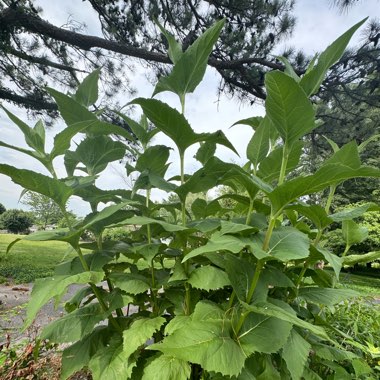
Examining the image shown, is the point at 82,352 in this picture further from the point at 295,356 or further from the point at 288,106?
the point at 288,106

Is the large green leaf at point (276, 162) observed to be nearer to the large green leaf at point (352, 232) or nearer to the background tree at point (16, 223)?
the large green leaf at point (352, 232)

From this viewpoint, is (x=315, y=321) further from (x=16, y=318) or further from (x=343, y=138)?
(x=343, y=138)

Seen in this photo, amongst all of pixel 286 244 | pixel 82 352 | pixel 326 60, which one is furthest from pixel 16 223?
pixel 326 60

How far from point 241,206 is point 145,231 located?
1.34 feet

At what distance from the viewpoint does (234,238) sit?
73 cm

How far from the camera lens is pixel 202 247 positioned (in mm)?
706

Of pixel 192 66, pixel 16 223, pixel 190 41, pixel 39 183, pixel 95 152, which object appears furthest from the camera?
pixel 16 223

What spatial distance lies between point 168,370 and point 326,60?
93 cm

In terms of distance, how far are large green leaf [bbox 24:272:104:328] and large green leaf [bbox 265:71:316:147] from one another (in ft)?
2.19

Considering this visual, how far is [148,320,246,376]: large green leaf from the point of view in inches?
27.2

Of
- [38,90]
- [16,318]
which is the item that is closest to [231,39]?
[38,90]

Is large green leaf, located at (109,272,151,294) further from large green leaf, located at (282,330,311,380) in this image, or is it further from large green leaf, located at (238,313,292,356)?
large green leaf, located at (282,330,311,380)

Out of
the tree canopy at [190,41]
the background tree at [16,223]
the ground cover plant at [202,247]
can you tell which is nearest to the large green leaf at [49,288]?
the ground cover plant at [202,247]

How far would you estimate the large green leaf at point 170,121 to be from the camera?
0.81m
